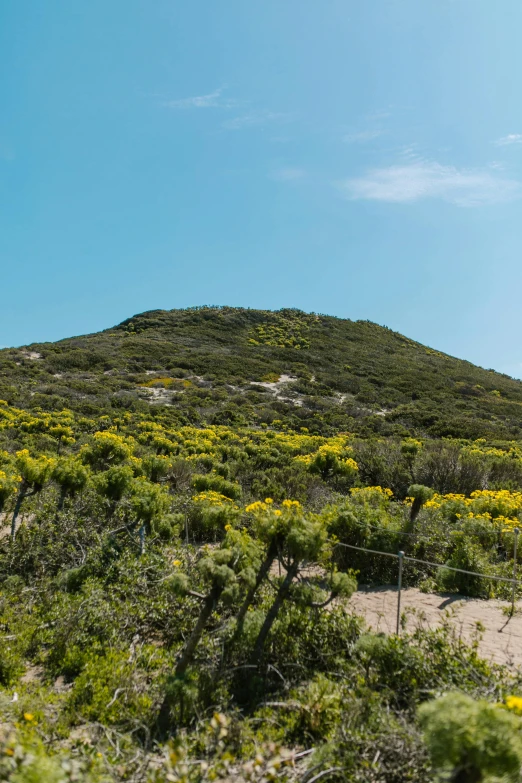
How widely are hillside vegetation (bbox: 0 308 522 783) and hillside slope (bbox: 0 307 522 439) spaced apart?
9470 mm

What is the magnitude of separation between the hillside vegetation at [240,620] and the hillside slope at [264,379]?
947 centimetres

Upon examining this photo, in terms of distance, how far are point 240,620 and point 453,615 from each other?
2413 millimetres

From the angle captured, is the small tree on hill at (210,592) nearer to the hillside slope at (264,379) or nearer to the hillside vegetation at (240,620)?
the hillside vegetation at (240,620)

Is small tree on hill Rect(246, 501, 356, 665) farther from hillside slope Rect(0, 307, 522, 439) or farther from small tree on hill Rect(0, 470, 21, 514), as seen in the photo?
hillside slope Rect(0, 307, 522, 439)

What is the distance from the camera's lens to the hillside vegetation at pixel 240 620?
2861 millimetres

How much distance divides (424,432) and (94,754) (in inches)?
880

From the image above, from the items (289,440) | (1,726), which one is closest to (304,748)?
(1,726)

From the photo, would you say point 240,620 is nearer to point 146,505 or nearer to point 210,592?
point 210,592

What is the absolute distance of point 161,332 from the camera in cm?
4706

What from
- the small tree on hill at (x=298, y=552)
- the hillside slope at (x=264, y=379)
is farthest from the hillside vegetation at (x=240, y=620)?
the hillside slope at (x=264, y=379)

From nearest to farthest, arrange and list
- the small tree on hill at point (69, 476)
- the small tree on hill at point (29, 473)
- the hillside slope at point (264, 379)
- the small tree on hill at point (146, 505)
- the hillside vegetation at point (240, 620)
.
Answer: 1. the hillside vegetation at point (240, 620)
2. the small tree on hill at point (146, 505)
3. the small tree on hill at point (29, 473)
4. the small tree on hill at point (69, 476)
5. the hillside slope at point (264, 379)

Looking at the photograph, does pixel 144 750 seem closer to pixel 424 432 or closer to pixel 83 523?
pixel 83 523

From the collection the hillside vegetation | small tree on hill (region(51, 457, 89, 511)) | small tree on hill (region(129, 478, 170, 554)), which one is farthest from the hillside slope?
small tree on hill (region(129, 478, 170, 554))

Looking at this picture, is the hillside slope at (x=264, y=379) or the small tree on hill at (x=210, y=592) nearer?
the small tree on hill at (x=210, y=592)
